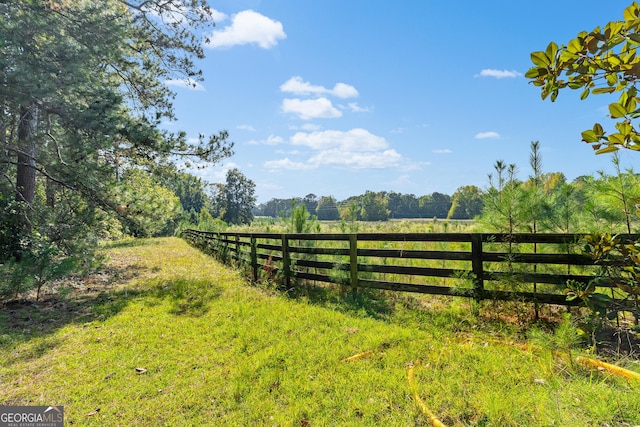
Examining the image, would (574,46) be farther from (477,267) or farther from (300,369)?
(477,267)

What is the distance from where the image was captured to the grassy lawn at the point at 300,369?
2178mm

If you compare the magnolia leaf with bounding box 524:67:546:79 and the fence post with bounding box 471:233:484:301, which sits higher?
the magnolia leaf with bounding box 524:67:546:79

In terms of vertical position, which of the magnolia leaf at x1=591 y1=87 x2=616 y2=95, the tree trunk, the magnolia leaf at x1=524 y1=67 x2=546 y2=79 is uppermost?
the tree trunk

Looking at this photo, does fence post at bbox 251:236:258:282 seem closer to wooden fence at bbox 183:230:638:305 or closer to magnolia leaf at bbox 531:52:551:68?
wooden fence at bbox 183:230:638:305

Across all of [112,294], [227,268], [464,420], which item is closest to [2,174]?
[112,294]

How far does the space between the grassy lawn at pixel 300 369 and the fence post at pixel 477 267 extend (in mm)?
325

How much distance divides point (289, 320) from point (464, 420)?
266 cm

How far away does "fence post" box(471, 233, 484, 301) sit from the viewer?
3957mm

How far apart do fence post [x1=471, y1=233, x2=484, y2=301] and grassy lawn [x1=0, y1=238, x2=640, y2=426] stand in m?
0.32

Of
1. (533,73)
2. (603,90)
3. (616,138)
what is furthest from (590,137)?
(533,73)

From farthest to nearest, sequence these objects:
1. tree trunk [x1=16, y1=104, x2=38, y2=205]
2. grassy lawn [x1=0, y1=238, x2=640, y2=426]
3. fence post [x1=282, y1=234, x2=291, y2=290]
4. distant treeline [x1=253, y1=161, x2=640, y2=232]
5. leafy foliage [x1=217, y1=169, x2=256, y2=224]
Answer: leafy foliage [x1=217, y1=169, x2=256, y2=224], tree trunk [x1=16, y1=104, x2=38, y2=205], fence post [x1=282, y1=234, x2=291, y2=290], distant treeline [x1=253, y1=161, x2=640, y2=232], grassy lawn [x1=0, y1=238, x2=640, y2=426]

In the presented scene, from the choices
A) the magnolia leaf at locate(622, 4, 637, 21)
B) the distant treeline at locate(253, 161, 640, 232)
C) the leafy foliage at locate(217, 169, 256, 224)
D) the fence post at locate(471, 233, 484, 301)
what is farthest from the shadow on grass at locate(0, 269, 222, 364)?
the leafy foliage at locate(217, 169, 256, 224)

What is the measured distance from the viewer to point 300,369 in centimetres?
295

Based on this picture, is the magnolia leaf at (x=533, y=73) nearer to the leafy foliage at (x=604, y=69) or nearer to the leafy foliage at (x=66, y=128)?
the leafy foliage at (x=604, y=69)
